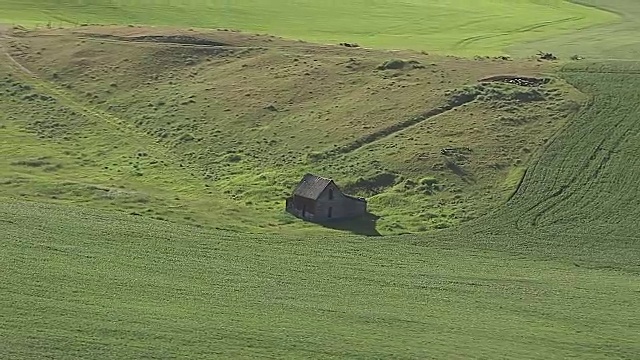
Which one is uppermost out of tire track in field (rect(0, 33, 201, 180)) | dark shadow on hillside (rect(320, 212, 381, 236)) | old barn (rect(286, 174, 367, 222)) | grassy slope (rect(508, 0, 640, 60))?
grassy slope (rect(508, 0, 640, 60))

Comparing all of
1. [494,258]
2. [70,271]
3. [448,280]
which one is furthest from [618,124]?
[70,271]

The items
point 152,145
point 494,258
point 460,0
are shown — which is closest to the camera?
point 494,258

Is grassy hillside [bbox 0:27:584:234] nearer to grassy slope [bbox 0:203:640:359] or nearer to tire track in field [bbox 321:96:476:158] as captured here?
tire track in field [bbox 321:96:476:158]

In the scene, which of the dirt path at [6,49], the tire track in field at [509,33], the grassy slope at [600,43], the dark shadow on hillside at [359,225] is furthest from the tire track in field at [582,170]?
the dirt path at [6,49]

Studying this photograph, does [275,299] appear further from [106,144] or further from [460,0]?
[460,0]

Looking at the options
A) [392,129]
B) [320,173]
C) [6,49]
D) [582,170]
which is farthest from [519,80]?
[6,49]

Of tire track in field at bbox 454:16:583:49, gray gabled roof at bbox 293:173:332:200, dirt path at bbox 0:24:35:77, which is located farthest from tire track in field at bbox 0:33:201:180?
tire track in field at bbox 454:16:583:49
